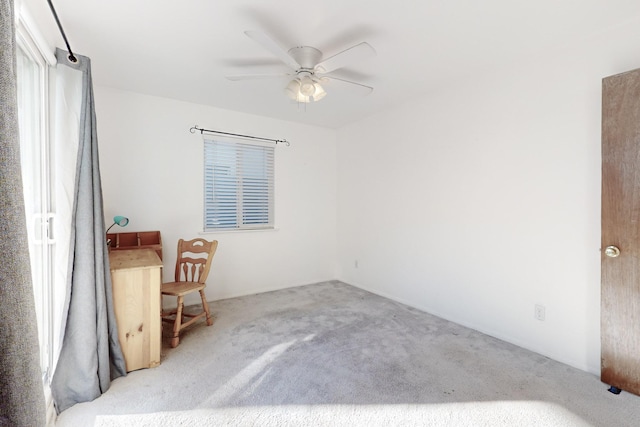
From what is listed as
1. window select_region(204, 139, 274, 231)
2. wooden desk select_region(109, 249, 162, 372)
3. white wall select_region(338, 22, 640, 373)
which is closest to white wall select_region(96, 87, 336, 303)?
window select_region(204, 139, 274, 231)

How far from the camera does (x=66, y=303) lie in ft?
5.83

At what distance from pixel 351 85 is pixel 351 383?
2542 mm

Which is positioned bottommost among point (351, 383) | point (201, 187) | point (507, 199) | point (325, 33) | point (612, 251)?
point (351, 383)

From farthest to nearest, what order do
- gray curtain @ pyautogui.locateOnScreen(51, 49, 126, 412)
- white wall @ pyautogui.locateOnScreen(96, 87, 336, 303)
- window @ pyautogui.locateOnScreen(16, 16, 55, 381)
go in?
white wall @ pyautogui.locateOnScreen(96, 87, 336, 303) → gray curtain @ pyautogui.locateOnScreen(51, 49, 126, 412) → window @ pyautogui.locateOnScreen(16, 16, 55, 381)

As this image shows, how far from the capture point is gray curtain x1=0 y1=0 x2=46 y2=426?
1.63 ft

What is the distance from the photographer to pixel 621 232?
6.28ft

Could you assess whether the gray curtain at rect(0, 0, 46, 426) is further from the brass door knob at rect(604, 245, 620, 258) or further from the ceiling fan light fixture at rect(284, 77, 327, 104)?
the brass door knob at rect(604, 245, 620, 258)

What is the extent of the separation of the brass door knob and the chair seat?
10.4 ft

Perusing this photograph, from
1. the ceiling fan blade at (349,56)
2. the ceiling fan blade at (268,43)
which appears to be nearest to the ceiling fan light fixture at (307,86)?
the ceiling fan blade at (349,56)

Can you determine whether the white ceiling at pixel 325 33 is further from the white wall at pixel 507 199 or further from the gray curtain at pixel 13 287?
the gray curtain at pixel 13 287

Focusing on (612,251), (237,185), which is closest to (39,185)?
(237,185)

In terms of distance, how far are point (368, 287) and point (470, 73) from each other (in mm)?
2805

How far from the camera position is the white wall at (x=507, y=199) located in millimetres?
2158

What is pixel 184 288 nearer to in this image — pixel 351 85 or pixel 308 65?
pixel 308 65
